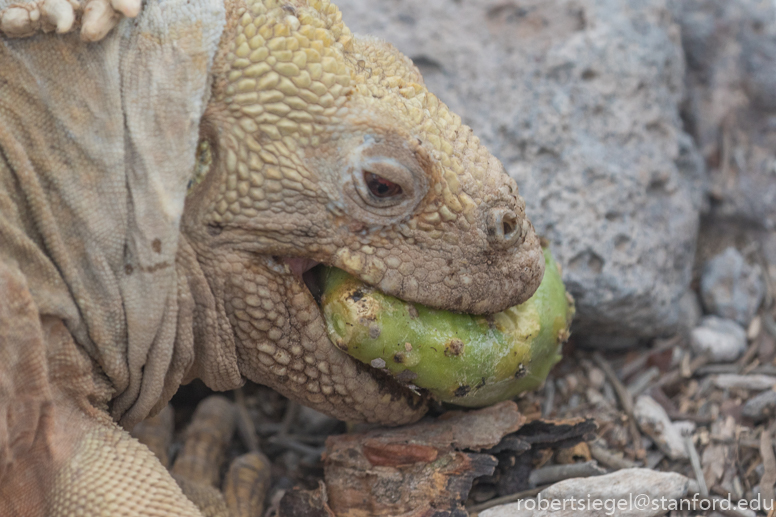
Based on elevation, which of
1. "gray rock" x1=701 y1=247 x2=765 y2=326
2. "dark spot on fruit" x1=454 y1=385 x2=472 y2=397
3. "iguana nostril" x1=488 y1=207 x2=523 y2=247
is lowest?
"dark spot on fruit" x1=454 y1=385 x2=472 y2=397

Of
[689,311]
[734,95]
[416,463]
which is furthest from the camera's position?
[734,95]

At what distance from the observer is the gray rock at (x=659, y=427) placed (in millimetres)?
3525

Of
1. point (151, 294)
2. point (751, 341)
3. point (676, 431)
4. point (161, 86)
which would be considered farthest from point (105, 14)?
point (751, 341)

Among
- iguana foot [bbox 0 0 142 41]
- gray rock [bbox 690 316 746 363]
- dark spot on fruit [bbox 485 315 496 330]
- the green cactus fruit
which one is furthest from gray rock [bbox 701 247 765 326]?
iguana foot [bbox 0 0 142 41]

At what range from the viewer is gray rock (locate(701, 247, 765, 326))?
447cm

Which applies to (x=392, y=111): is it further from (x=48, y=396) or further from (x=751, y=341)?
(x=751, y=341)

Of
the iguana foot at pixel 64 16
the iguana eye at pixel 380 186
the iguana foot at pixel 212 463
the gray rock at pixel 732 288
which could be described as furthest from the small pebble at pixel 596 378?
the iguana foot at pixel 64 16

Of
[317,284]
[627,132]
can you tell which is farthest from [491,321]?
[627,132]

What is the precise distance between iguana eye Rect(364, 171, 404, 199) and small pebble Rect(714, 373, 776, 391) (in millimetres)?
2446

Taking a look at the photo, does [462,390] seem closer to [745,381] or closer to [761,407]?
[761,407]

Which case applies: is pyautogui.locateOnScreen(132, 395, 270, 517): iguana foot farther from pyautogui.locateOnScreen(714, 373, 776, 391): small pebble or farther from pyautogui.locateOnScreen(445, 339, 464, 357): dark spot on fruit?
pyautogui.locateOnScreen(714, 373, 776, 391): small pebble

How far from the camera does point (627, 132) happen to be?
429 cm

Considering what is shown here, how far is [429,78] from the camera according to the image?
4.52 meters

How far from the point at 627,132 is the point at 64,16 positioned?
124 inches
